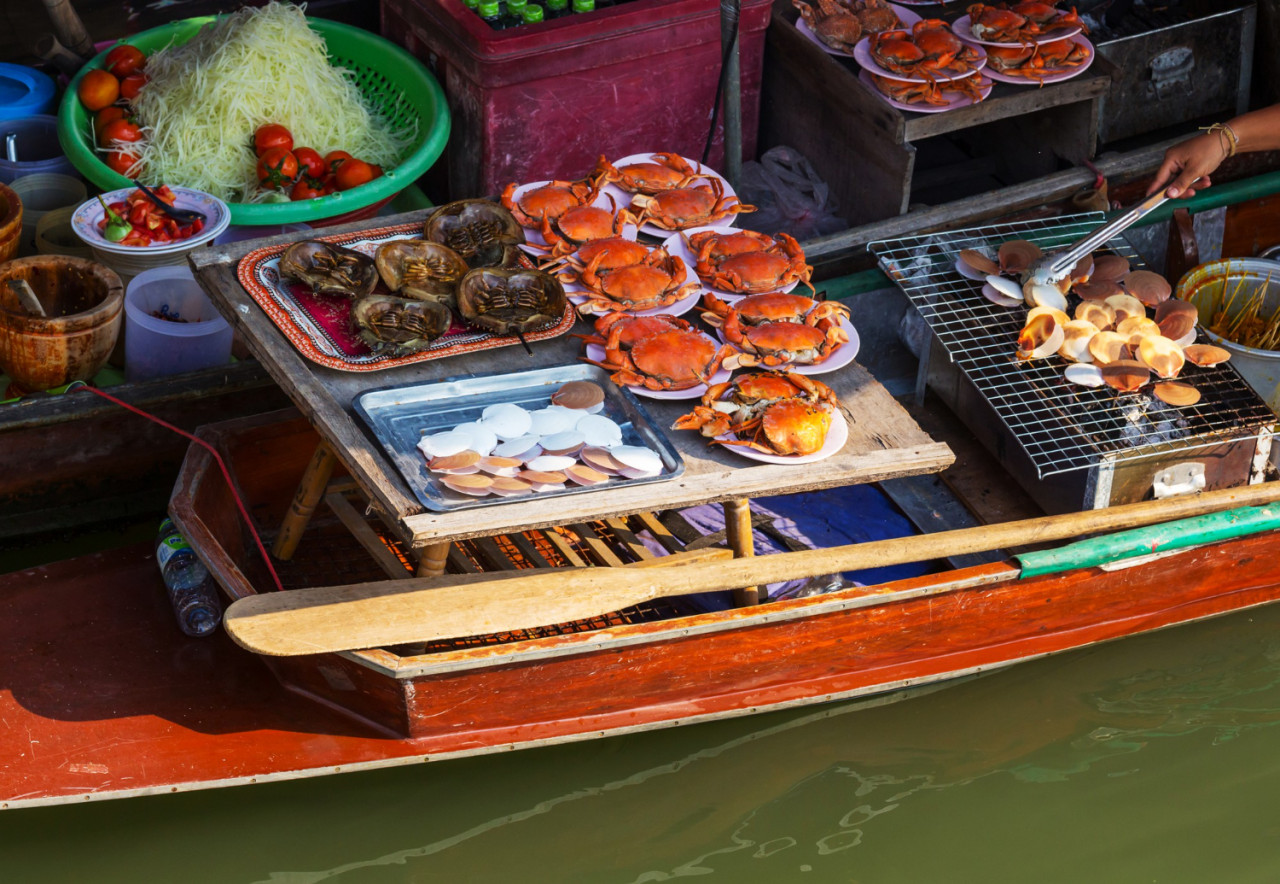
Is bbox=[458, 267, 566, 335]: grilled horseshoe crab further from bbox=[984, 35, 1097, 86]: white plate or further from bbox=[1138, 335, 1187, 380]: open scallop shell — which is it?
bbox=[984, 35, 1097, 86]: white plate

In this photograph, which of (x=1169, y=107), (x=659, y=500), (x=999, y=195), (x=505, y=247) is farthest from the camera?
(x=1169, y=107)

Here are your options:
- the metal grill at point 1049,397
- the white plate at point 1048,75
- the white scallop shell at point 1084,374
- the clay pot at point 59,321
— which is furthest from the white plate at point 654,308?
the white plate at point 1048,75

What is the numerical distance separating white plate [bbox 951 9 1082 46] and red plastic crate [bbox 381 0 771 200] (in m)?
0.83

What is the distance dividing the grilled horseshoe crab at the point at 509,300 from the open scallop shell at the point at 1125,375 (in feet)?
5.96

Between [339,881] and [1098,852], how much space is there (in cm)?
242

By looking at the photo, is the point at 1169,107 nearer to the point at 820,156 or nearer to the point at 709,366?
the point at 820,156

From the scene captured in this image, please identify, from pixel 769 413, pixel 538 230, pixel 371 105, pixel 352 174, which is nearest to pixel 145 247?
pixel 352 174

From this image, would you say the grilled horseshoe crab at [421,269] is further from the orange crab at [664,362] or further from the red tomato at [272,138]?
the red tomato at [272,138]

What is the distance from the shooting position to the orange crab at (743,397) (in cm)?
400

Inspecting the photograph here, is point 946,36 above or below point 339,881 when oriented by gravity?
above

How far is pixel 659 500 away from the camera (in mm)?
3748

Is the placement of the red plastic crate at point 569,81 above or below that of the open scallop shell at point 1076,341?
above

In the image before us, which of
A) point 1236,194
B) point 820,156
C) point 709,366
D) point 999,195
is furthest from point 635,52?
point 1236,194

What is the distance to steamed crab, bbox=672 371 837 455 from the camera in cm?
390
